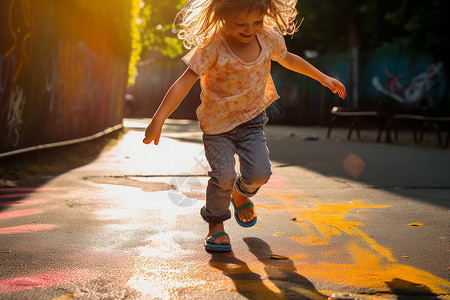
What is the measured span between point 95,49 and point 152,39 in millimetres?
15561

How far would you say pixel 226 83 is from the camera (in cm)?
343

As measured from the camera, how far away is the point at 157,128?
3.14 metres

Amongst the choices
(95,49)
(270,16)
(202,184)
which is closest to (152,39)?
(95,49)

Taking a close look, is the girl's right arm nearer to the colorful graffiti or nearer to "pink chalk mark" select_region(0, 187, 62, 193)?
"pink chalk mark" select_region(0, 187, 62, 193)

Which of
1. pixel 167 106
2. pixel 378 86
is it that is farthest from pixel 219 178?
pixel 378 86

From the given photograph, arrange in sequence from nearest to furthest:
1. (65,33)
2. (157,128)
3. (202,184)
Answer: (157,128), (202,184), (65,33)

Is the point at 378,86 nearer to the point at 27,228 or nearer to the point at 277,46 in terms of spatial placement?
the point at 277,46

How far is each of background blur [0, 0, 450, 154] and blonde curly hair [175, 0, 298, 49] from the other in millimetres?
693

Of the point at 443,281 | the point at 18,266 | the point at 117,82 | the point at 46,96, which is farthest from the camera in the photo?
the point at 117,82

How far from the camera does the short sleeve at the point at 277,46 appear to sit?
364 cm

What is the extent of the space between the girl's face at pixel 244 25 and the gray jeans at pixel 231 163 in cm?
52

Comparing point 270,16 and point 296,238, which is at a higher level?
point 270,16

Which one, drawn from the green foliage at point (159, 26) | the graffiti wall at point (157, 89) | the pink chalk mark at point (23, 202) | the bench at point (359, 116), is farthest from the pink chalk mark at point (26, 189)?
the graffiti wall at point (157, 89)

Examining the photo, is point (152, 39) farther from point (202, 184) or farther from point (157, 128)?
point (157, 128)
